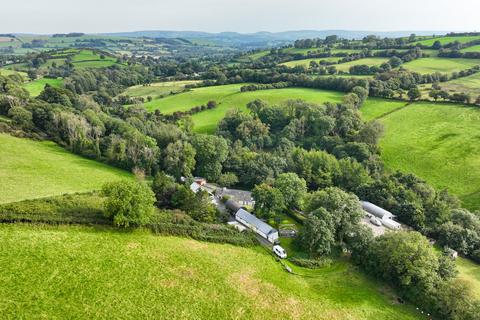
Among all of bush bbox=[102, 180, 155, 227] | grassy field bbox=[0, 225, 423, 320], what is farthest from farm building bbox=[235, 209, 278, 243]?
bush bbox=[102, 180, 155, 227]

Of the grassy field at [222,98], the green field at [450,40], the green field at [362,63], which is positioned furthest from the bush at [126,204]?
the green field at [450,40]

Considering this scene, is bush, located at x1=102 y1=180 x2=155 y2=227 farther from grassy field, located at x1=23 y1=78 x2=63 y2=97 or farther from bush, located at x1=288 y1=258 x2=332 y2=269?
grassy field, located at x1=23 y1=78 x2=63 y2=97

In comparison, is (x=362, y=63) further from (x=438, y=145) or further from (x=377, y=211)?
(x=377, y=211)

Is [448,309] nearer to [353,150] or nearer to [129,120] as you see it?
[353,150]

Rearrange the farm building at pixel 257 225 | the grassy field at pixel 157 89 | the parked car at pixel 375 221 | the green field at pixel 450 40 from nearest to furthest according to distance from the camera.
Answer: the farm building at pixel 257 225 < the parked car at pixel 375 221 < the grassy field at pixel 157 89 < the green field at pixel 450 40

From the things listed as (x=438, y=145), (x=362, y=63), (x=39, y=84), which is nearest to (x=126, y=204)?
(x=438, y=145)

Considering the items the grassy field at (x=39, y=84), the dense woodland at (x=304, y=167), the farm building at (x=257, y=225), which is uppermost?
the grassy field at (x=39, y=84)

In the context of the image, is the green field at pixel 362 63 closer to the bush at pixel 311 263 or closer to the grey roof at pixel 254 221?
the grey roof at pixel 254 221
